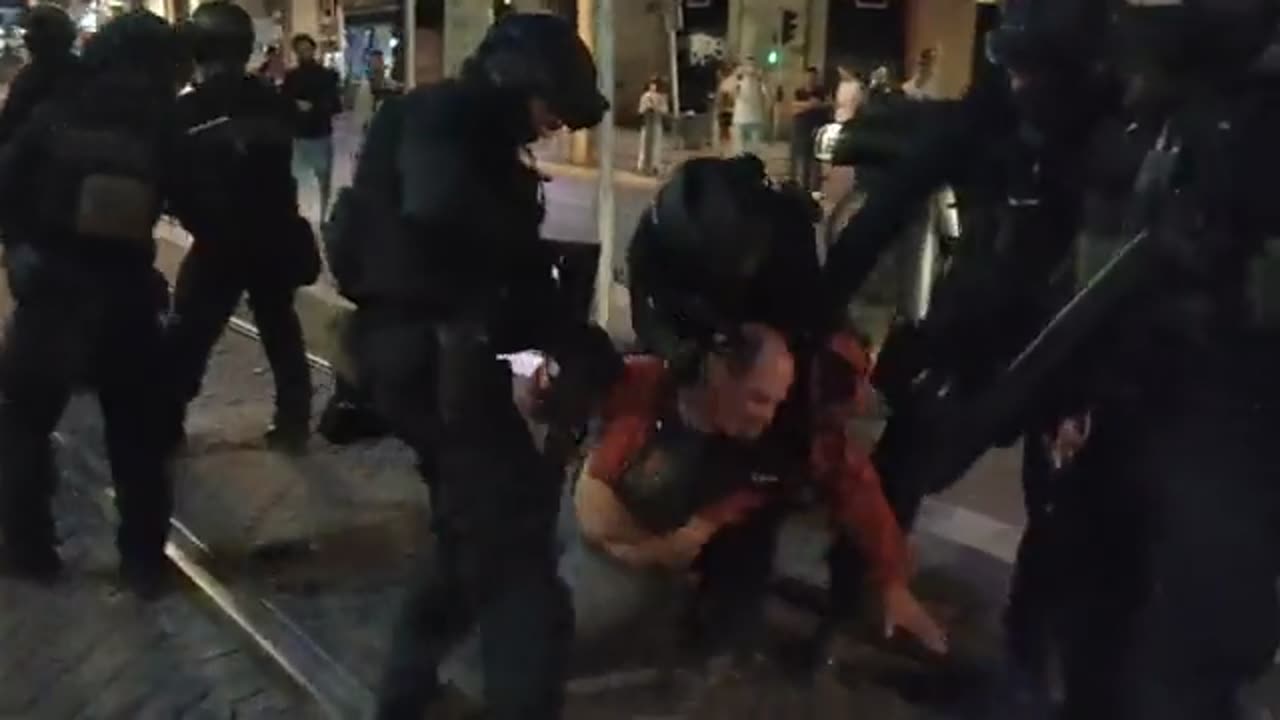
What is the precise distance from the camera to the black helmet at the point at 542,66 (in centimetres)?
303

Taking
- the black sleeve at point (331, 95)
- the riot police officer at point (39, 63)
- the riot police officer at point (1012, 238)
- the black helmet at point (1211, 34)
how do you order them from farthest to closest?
the black sleeve at point (331, 95) → the riot police officer at point (39, 63) → the riot police officer at point (1012, 238) → the black helmet at point (1211, 34)

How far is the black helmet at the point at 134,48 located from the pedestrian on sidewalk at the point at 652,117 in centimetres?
523

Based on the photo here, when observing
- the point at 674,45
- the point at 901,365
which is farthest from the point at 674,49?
the point at 901,365

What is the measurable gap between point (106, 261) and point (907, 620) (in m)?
2.39

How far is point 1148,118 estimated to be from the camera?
2.77 m

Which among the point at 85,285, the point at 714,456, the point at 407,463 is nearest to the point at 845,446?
the point at 714,456

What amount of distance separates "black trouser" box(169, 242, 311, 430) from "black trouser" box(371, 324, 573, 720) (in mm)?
2226

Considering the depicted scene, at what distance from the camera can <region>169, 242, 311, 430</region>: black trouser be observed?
573 centimetres

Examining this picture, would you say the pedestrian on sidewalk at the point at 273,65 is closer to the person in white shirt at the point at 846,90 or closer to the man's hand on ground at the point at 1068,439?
the person in white shirt at the point at 846,90

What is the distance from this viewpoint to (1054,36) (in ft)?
10.3

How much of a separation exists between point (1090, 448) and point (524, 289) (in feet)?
3.85

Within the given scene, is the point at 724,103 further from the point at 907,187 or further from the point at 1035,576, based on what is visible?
the point at 1035,576

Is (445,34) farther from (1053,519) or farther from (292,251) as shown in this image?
(1053,519)

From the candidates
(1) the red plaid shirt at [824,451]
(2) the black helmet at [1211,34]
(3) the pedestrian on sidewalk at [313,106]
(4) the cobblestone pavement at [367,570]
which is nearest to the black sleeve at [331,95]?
(3) the pedestrian on sidewalk at [313,106]
